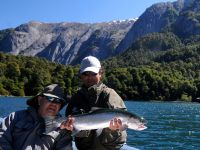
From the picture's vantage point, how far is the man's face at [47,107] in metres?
6.85

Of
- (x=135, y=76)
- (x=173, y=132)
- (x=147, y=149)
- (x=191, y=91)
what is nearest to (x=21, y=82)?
(x=135, y=76)

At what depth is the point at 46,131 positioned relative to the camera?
6.66 m

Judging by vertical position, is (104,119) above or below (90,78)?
below

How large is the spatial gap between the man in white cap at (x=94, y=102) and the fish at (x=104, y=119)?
0.27 m

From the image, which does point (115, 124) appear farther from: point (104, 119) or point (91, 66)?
point (91, 66)

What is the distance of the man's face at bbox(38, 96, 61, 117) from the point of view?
6.85 meters

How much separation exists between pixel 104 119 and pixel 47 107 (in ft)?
3.04

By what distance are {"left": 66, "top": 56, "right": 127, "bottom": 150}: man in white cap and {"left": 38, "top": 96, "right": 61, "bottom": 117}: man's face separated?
0.46 metres

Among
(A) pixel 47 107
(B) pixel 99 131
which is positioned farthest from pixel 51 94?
(B) pixel 99 131

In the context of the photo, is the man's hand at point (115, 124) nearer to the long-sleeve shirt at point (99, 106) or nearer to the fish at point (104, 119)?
the fish at point (104, 119)

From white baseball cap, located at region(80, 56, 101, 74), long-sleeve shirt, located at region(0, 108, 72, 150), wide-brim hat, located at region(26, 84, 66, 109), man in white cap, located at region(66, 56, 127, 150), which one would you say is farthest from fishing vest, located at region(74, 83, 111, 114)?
long-sleeve shirt, located at region(0, 108, 72, 150)

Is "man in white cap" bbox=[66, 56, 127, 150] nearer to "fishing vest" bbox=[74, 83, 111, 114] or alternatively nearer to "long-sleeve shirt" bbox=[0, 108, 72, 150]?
"fishing vest" bbox=[74, 83, 111, 114]

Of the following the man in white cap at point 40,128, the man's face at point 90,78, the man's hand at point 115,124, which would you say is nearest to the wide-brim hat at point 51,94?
the man in white cap at point 40,128

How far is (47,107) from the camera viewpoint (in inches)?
270
